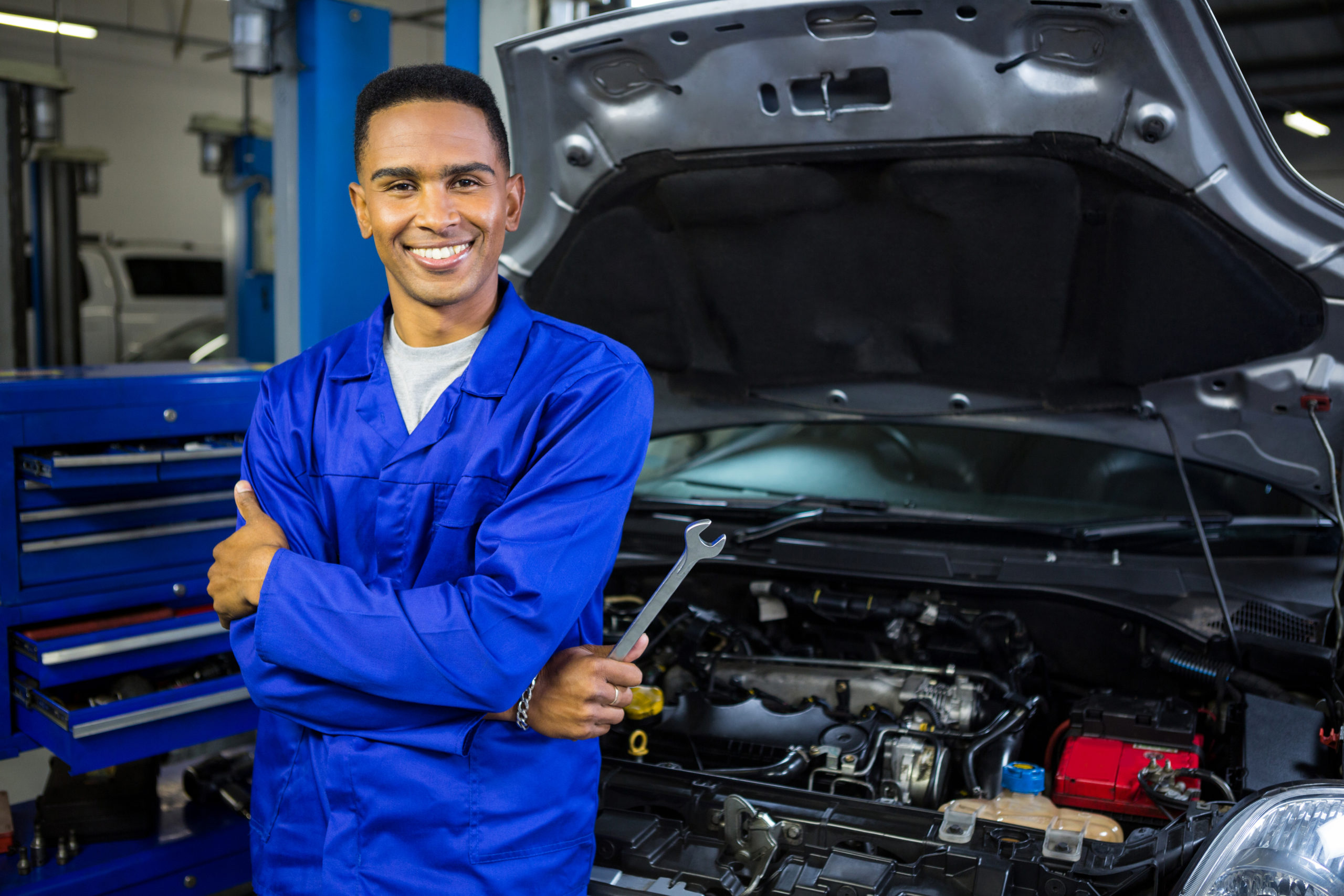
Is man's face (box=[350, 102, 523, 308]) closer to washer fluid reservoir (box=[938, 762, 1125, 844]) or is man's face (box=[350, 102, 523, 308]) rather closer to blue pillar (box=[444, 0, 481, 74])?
washer fluid reservoir (box=[938, 762, 1125, 844])

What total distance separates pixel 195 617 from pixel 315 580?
3.68 feet

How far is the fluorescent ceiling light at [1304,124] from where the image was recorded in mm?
2104

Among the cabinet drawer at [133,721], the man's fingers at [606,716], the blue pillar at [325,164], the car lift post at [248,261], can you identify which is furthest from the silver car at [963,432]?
the car lift post at [248,261]

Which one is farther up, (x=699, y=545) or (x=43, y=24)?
(x=43, y=24)

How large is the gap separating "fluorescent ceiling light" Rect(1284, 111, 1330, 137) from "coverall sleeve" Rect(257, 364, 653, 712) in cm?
164

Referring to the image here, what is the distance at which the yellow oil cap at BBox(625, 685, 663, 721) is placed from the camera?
180cm

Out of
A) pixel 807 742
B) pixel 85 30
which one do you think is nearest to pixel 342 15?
pixel 807 742

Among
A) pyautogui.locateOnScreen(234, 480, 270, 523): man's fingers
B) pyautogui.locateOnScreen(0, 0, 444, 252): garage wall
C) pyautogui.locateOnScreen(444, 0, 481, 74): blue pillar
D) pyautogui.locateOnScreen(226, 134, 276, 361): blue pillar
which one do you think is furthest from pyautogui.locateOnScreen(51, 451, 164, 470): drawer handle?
pyautogui.locateOnScreen(0, 0, 444, 252): garage wall

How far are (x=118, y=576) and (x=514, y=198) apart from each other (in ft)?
4.26

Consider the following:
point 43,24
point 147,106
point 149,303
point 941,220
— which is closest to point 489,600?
point 941,220

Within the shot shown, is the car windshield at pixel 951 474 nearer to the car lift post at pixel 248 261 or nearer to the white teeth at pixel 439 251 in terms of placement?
the white teeth at pixel 439 251

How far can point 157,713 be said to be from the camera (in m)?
2.01

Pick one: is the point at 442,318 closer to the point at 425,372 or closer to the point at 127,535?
the point at 425,372

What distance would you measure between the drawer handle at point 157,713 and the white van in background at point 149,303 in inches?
243
